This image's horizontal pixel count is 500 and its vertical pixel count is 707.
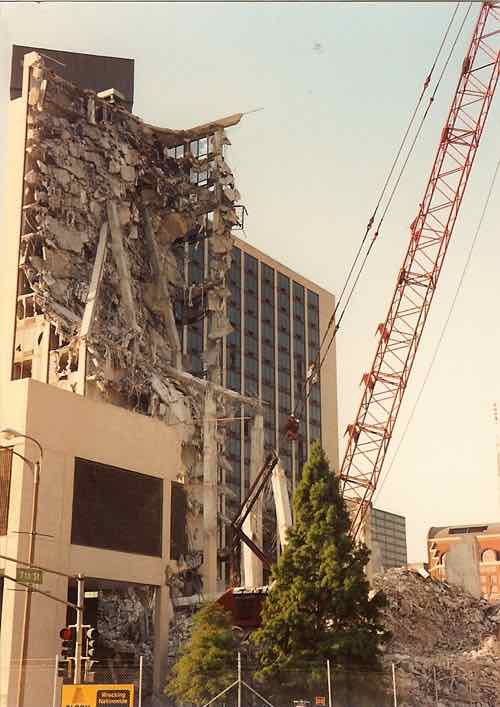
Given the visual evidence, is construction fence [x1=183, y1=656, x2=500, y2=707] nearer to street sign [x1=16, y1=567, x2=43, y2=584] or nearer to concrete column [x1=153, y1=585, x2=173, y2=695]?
street sign [x1=16, y1=567, x2=43, y2=584]

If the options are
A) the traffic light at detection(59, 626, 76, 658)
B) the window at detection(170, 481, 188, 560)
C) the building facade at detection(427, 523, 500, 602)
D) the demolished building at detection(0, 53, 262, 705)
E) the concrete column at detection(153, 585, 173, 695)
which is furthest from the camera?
the building facade at detection(427, 523, 500, 602)

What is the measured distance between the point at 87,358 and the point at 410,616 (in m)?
24.7

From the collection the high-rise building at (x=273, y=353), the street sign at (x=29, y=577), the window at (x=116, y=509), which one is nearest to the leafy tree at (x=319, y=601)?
the window at (x=116, y=509)

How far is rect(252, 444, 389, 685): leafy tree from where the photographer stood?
4103 centimetres

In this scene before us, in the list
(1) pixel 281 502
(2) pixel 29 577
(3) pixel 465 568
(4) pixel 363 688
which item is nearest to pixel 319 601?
(4) pixel 363 688

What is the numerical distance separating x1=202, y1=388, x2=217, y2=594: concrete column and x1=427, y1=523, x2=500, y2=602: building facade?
76322 millimetres

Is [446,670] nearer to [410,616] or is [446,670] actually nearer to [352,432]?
[410,616]

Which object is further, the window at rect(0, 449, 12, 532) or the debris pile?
the debris pile

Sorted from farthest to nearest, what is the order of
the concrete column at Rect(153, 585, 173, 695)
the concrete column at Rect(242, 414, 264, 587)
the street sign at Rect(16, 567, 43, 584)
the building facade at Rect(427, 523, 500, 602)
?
the building facade at Rect(427, 523, 500, 602)
the concrete column at Rect(242, 414, 264, 587)
the concrete column at Rect(153, 585, 173, 695)
the street sign at Rect(16, 567, 43, 584)

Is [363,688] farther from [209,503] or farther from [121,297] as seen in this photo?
[121,297]

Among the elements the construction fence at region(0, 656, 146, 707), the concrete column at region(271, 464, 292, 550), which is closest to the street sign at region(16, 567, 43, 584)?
the construction fence at region(0, 656, 146, 707)

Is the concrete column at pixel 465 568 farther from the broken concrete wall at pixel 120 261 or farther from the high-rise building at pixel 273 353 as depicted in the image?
the high-rise building at pixel 273 353

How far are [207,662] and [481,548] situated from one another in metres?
114

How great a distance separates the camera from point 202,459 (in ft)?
226
